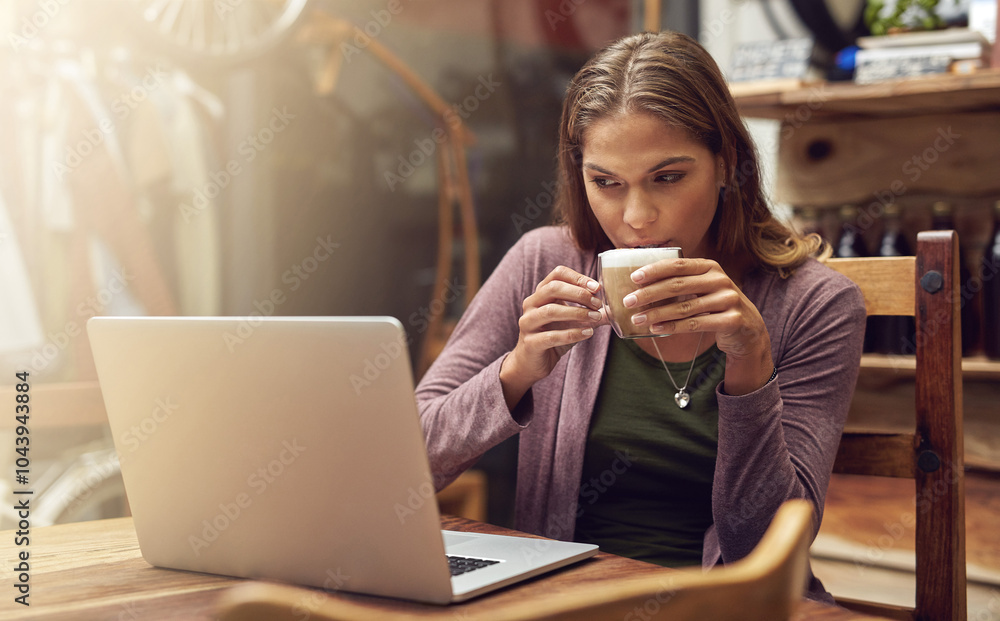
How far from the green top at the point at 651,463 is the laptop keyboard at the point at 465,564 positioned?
402 mm

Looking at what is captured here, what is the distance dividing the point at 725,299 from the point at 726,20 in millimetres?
2202

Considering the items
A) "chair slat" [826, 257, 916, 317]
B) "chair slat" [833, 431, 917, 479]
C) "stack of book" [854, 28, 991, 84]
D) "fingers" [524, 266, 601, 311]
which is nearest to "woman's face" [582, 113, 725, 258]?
"fingers" [524, 266, 601, 311]

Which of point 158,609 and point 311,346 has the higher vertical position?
point 311,346

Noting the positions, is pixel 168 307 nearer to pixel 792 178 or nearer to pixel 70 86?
pixel 70 86

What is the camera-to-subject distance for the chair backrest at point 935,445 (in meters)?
1.07

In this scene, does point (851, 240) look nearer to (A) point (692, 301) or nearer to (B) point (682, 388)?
(B) point (682, 388)

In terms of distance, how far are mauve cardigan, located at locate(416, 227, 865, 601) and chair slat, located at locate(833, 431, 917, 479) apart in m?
0.07

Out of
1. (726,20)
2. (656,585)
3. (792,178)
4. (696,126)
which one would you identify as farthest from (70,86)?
(726,20)

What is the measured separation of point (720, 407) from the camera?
1005mm

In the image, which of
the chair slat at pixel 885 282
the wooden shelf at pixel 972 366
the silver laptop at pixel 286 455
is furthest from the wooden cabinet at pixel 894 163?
the silver laptop at pixel 286 455

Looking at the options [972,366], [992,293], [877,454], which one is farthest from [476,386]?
[992,293]

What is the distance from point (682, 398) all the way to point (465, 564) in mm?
488

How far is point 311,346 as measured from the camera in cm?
68

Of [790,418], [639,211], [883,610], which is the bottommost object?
[883,610]
